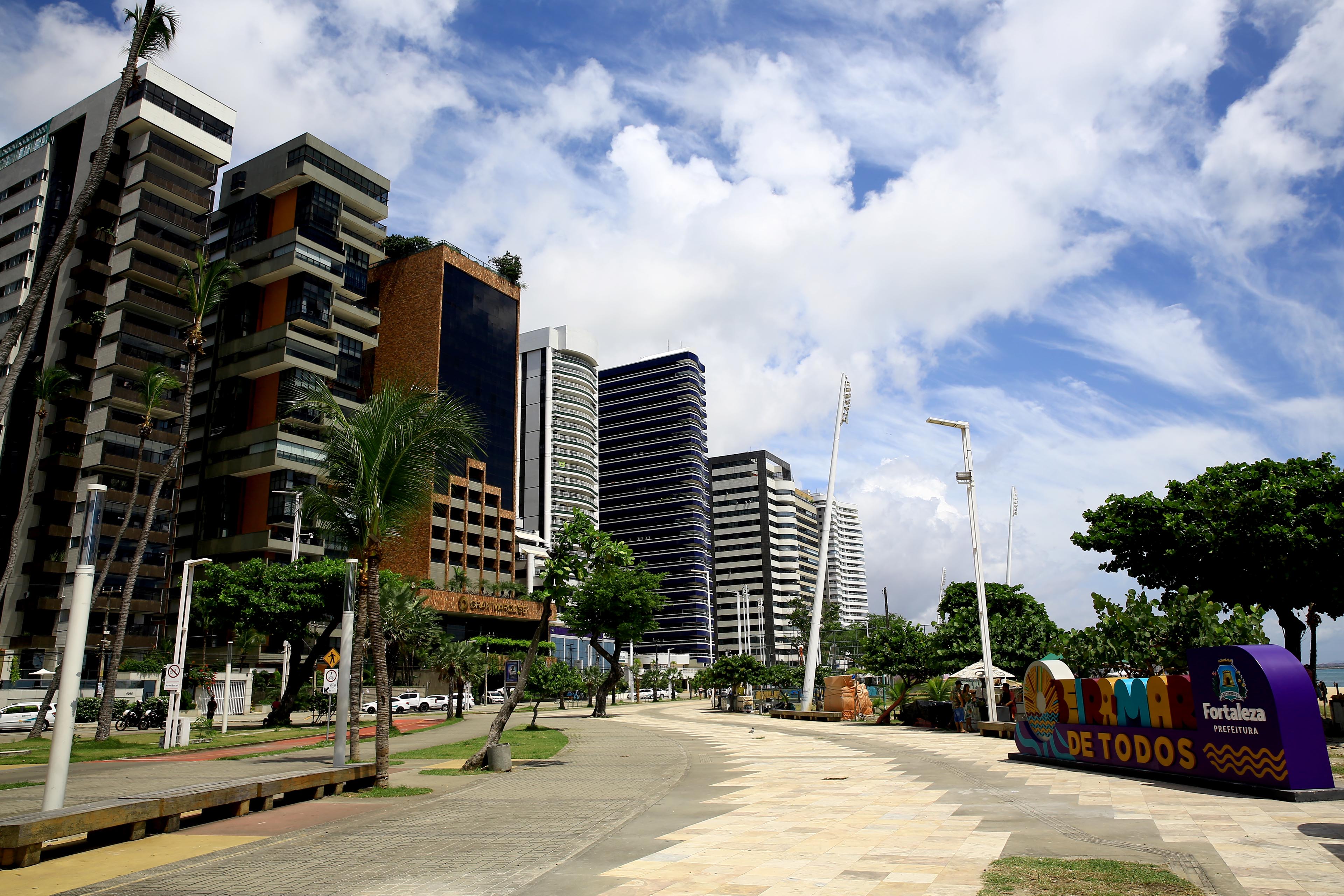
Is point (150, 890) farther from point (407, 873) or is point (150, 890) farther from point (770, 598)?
point (770, 598)

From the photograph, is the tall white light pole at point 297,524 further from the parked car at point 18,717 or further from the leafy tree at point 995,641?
the leafy tree at point 995,641

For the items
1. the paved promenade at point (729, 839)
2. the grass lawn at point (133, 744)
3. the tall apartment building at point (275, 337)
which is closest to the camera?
the paved promenade at point (729, 839)

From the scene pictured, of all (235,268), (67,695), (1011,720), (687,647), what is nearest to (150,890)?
(67,695)

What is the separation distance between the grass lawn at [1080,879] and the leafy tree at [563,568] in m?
13.4

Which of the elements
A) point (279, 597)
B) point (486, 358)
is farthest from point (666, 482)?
point (279, 597)

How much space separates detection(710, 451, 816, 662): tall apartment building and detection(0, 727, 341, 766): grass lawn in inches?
4998

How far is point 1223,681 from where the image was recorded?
1322 centimetres

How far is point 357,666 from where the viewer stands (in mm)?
20062

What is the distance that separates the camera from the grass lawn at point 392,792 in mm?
14953

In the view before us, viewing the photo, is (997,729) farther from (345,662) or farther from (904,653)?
(345,662)

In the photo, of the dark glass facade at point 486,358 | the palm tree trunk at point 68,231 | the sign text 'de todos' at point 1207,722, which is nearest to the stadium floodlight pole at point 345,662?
the palm tree trunk at point 68,231

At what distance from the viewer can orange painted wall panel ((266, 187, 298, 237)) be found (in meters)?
78.2

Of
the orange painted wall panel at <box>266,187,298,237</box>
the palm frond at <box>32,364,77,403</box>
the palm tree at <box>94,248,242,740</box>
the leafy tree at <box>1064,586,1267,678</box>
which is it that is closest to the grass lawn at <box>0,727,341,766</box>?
the palm tree at <box>94,248,242,740</box>

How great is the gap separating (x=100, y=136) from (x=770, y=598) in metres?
126
